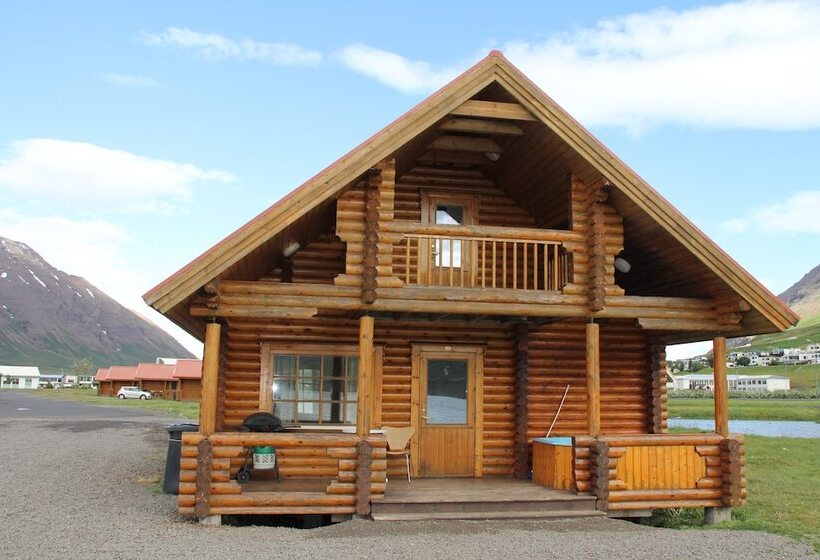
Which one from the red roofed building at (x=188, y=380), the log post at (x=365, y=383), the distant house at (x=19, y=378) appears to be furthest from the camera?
the distant house at (x=19, y=378)

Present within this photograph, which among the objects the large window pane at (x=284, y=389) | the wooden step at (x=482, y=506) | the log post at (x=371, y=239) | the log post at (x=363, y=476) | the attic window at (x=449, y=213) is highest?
the attic window at (x=449, y=213)

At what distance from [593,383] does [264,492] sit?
4893 mm

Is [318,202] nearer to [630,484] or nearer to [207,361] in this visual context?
[207,361]

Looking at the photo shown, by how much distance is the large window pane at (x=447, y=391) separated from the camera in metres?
12.6

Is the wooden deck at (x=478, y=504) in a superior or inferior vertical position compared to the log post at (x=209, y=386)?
inferior

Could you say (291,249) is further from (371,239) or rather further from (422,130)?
(422,130)

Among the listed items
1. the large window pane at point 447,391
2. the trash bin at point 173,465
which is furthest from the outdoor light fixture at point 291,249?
the trash bin at point 173,465

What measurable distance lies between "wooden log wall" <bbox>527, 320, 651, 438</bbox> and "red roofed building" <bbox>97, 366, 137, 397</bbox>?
7621 centimetres

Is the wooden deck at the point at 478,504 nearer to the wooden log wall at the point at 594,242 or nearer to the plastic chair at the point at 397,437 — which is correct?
the plastic chair at the point at 397,437

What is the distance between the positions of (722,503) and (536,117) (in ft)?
20.5

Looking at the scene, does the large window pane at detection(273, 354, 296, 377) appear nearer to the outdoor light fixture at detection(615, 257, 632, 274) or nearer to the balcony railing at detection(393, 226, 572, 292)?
the balcony railing at detection(393, 226, 572, 292)

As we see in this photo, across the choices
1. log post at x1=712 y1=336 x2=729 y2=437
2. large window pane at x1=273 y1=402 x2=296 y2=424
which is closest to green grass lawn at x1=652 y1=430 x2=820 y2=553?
log post at x1=712 y1=336 x2=729 y2=437

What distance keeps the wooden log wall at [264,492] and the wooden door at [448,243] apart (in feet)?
11.7

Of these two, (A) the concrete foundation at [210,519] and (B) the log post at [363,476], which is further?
(B) the log post at [363,476]
